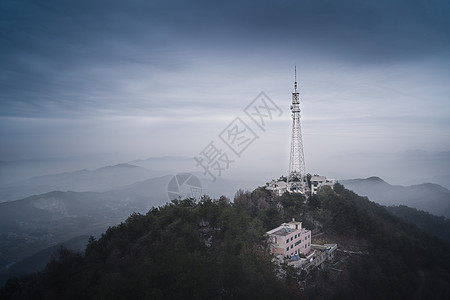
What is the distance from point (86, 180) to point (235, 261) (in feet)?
350

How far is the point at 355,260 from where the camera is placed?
56.6ft

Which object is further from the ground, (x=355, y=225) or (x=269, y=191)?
(x=269, y=191)

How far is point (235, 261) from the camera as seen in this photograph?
12.5 metres

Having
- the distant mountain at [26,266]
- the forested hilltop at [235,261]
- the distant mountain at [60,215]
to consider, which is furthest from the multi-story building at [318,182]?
the distant mountain at [60,215]

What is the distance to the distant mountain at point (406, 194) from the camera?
7433 cm

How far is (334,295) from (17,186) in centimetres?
10109

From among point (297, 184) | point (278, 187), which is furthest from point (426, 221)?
point (278, 187)

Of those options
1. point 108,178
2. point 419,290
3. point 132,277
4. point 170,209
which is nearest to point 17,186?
point 108,178

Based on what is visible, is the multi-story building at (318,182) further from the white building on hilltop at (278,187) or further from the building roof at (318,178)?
the white building on hilltop at (278,187)

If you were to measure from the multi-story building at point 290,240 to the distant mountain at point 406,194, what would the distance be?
200 feet

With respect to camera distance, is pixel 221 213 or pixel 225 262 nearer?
pixel 225 262

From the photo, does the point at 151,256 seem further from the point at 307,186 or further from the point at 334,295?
the point at 307,186

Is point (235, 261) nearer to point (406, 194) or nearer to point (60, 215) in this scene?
point (60, 215)

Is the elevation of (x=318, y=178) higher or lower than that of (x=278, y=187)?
higher
